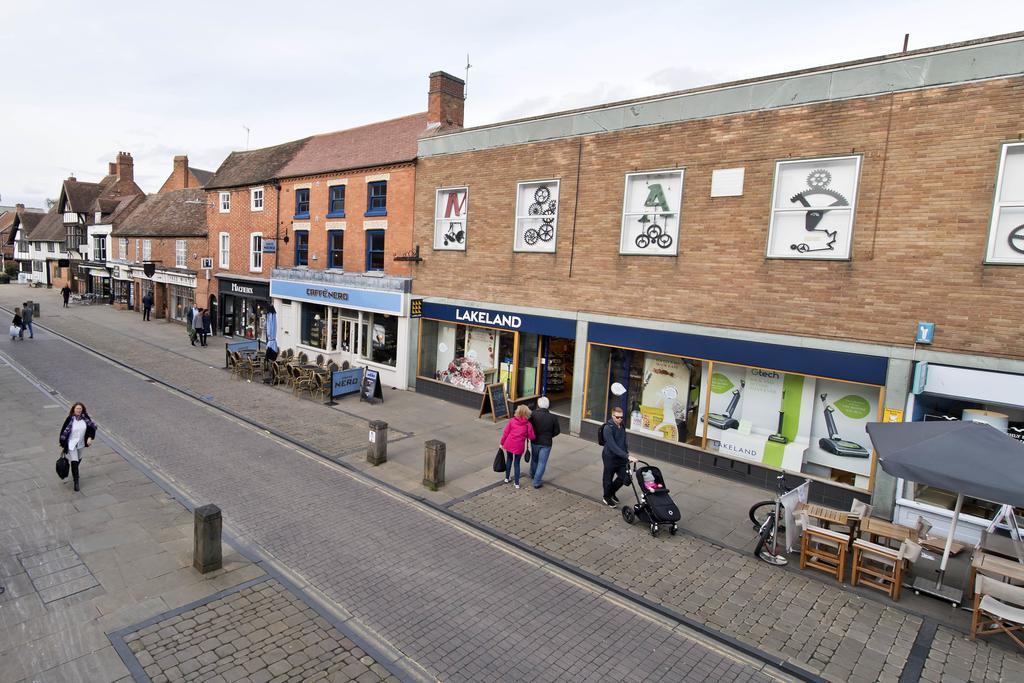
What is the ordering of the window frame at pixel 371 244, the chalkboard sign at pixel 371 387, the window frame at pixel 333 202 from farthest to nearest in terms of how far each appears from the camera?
the window frame at pixel 333 202 < the window frame at pixel 371 244 < the chalkboard sign at pixel 371 387

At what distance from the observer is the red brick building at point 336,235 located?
19.5m

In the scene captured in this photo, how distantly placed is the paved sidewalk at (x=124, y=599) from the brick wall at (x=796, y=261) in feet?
31.5

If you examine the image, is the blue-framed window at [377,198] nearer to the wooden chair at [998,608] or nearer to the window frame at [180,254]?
the wooden chair at [998,608]

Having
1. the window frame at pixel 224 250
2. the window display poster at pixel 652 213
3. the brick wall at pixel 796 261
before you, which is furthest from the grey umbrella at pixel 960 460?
the window frame at pixel 224 250

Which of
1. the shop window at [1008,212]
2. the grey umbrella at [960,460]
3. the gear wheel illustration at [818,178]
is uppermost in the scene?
the gear wheel illustration at [818,178]

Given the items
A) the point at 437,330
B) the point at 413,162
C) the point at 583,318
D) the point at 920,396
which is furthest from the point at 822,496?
the point at 413,162

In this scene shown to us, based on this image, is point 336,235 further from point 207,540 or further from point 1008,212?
point 1008,212

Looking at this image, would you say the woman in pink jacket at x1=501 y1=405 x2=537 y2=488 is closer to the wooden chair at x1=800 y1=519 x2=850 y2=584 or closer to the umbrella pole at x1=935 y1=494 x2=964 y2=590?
the wooden chair at x1=800 y1=519 x2=850 y2=584

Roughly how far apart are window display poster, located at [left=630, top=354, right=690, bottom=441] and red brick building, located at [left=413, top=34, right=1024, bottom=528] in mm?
49

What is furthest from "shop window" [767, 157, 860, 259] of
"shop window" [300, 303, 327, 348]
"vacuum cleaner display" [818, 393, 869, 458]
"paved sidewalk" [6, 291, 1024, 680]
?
"shop window" [300, 303, 327, 348]

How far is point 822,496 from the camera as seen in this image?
1105 centimetres

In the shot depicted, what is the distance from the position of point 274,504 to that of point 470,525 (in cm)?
345

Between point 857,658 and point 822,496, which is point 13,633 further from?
point 822,496

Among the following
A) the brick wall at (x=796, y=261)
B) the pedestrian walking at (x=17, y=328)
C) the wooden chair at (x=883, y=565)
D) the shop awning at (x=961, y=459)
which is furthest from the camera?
the pedestrian walking at (x=17, y=328)
